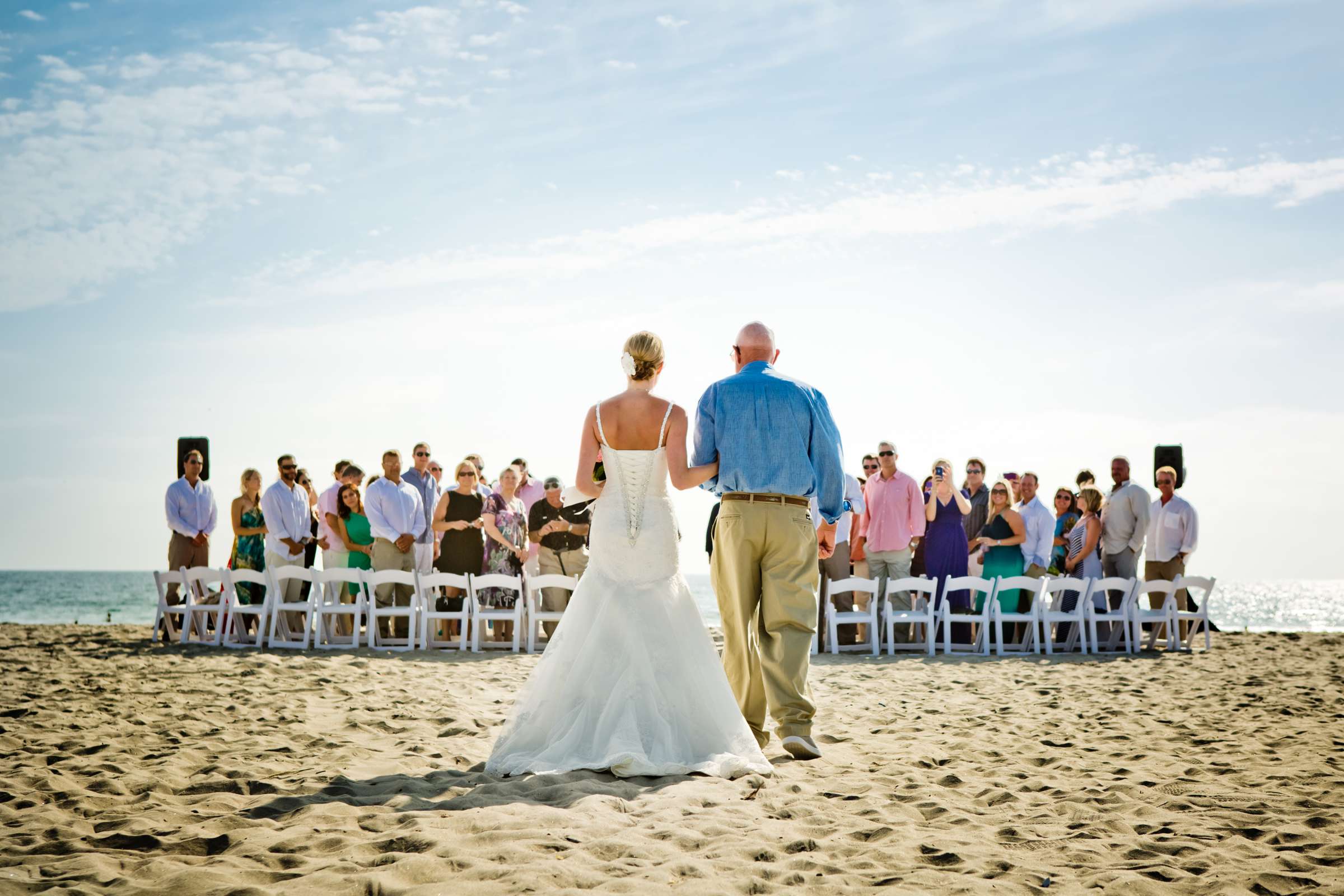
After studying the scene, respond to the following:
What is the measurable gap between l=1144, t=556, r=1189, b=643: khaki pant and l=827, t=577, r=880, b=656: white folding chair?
3.44 meters

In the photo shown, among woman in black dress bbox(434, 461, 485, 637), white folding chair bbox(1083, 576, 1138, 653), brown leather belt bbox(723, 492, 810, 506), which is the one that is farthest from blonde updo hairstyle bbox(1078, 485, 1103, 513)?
brown leather belt bbox(723, 492, 810, 506)

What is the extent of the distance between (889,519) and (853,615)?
131cm

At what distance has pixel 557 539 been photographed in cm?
1189

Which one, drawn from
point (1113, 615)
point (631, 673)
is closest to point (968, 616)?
point (1113, 615)

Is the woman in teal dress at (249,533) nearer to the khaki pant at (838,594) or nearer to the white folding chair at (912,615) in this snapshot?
the khaki pant at (838,594)

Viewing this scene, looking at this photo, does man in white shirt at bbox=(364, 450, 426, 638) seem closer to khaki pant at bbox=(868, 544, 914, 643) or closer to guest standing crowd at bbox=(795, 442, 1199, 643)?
guest standing crowd at bbox=(795, 442, 1199, 643)

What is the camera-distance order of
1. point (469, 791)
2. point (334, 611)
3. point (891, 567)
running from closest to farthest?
point (469, 791) < point (334, 611) < point (891, 567)

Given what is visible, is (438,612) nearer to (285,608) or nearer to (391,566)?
(391,566)

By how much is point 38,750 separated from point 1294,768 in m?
6.35

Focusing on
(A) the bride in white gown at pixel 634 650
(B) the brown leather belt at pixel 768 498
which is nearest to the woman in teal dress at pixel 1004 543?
(B) the brown leather belt at pixel 768 498

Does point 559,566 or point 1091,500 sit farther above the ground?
point 1091,500

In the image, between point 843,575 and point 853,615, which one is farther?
point 843,575

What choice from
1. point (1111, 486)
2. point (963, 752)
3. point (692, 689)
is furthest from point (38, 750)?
point (1111, 486)

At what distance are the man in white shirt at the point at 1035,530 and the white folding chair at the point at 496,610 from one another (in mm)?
5756
